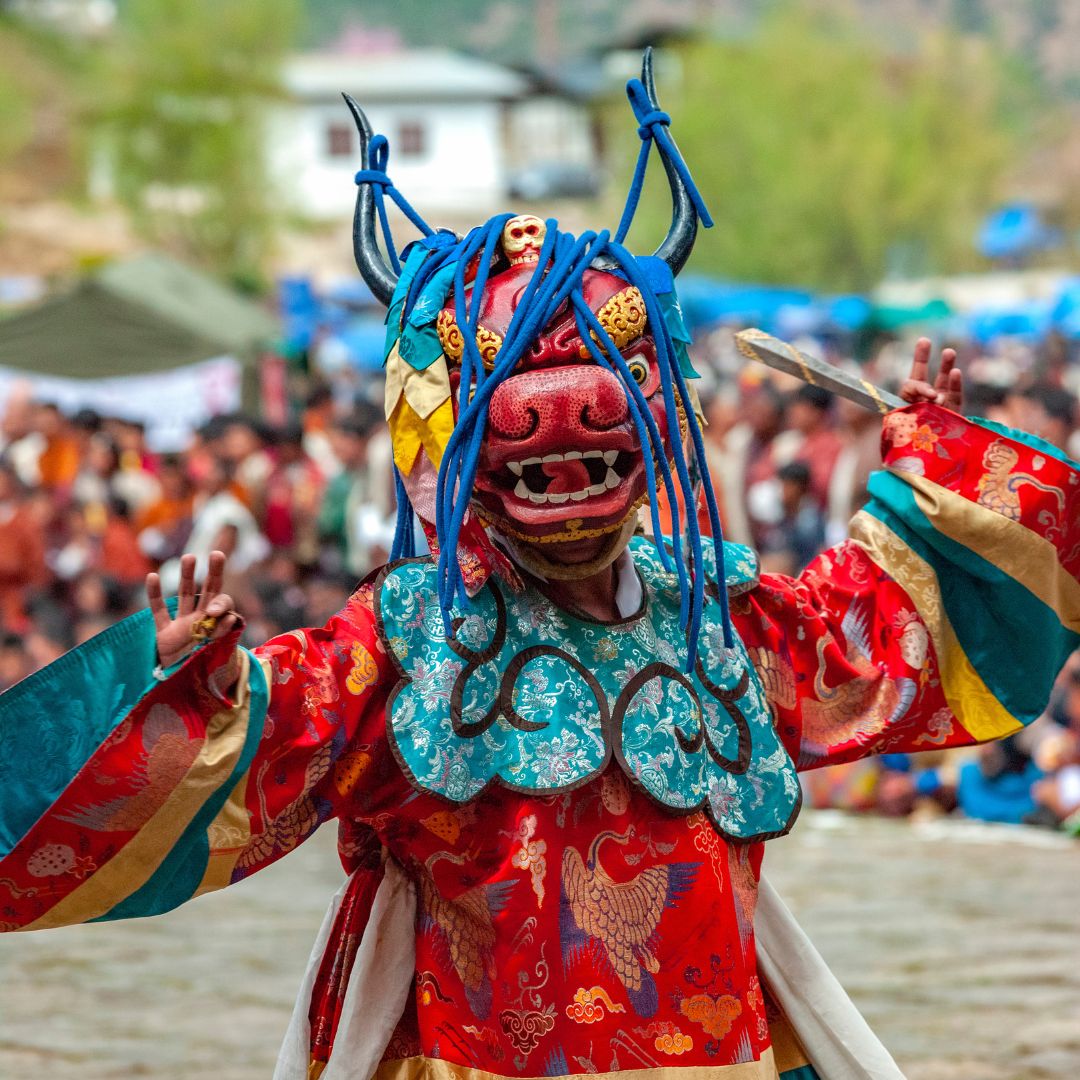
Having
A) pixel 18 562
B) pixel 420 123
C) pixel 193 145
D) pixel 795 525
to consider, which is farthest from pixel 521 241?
pixel 420 123

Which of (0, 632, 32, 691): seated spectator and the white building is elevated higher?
the white building

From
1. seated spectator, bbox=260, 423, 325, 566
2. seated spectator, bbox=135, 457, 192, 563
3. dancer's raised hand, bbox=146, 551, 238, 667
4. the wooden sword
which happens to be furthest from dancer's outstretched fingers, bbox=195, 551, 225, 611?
seated spectator, bbox=135, 457, 192, 563

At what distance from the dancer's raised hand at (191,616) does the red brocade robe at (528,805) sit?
22mm

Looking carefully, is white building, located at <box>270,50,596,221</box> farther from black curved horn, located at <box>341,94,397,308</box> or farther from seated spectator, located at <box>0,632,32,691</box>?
black curved horn, located at <box>341,94,397,308</box>

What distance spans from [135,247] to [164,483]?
42246 millimetres

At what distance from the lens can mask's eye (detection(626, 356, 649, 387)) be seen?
299 cm

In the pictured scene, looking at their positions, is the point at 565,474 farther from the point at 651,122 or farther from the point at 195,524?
the point at 195,524

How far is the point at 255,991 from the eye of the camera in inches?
242

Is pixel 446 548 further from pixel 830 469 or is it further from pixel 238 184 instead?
pixel 238 184

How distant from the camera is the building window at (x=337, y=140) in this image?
73500mm

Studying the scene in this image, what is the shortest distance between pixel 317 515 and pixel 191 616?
770 cm

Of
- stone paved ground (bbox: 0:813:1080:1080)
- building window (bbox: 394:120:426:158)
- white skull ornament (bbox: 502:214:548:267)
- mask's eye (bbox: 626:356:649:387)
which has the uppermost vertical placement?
building window (bbox: 394:120:426:158)

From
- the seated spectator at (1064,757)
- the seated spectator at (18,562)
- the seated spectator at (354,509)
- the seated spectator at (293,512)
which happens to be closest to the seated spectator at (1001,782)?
the seated spectator at (1064,757)

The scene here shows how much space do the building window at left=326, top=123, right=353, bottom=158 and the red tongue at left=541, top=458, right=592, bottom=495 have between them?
7193cm
